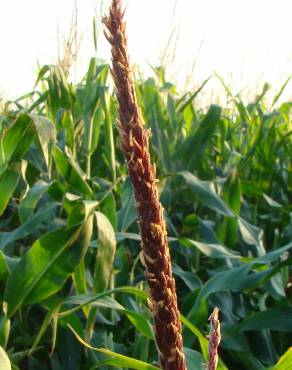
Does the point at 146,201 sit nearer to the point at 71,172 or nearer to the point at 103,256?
the point at 103,256

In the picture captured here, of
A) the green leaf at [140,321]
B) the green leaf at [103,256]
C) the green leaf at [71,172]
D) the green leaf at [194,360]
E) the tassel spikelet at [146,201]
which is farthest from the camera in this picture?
the green leaf at [71,172]

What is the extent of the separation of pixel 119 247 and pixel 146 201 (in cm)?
149

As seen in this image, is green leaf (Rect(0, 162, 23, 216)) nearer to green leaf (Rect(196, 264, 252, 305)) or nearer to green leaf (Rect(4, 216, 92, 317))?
green leaf (Rect(4, 216, 92, 317))

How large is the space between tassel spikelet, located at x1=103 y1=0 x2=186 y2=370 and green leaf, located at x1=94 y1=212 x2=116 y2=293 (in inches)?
39.0

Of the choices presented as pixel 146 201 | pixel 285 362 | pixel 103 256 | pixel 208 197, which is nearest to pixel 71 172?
pixel 208 197

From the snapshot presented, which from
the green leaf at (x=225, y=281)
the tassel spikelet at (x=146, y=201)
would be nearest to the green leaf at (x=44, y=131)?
the green leaf at (x=225, y=281)

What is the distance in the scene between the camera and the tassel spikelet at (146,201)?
1.11 ft

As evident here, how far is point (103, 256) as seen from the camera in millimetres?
1342

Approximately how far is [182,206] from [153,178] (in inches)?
87.7

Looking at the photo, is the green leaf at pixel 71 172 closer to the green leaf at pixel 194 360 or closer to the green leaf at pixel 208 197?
the green leaf at pixel 208 197

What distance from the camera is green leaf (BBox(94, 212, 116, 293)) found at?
4.41ft

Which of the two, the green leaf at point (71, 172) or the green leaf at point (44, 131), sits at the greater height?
the green leaf at point (44, 131)

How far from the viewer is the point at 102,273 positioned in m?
1.35

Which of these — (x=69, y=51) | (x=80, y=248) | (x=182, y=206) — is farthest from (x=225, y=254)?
(x=69, y=51)
